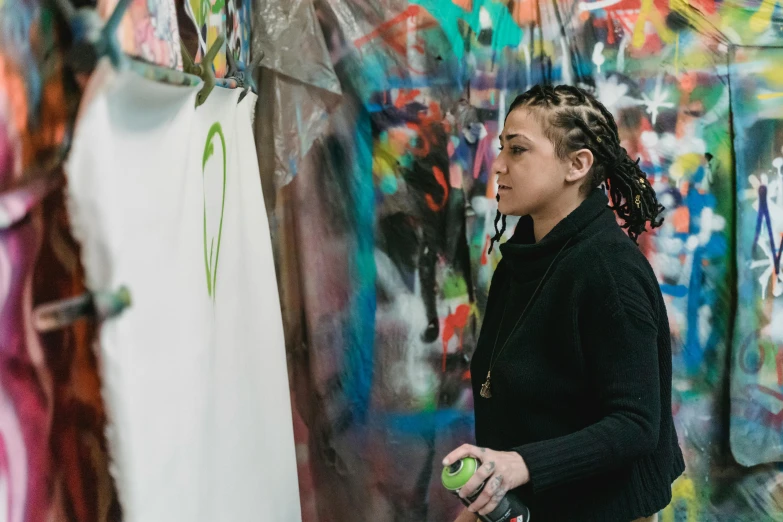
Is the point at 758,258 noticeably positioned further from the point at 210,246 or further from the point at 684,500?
the point at 210,246

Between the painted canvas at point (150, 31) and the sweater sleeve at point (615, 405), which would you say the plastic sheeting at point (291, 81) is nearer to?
the painted canvas at point (150, 31)

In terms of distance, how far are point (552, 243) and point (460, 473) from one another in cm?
41

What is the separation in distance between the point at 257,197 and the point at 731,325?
1.27 meters

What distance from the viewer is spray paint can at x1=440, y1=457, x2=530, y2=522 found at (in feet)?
3.35

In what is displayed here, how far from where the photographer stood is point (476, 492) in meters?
1.02

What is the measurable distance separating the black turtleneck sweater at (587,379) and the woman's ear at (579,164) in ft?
0.15

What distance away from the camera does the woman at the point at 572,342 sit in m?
1.05

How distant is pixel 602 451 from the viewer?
1.04m

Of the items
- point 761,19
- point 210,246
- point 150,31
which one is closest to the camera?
point 150,31

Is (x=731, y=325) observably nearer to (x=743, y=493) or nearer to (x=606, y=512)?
(x=743, y=493)

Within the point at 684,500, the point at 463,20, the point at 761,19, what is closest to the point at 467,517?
the point at 684,500

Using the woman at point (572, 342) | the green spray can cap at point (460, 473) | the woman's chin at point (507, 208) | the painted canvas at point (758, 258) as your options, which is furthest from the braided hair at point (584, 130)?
the painted canvas at point (758, 258)

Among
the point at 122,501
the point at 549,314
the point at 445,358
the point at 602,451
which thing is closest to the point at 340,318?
the point at 445,358

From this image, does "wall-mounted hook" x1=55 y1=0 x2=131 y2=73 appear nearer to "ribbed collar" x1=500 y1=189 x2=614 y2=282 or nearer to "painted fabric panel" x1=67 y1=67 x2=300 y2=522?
"painted fabric panel" x1=67 y1=67 x2=300 y2=522
